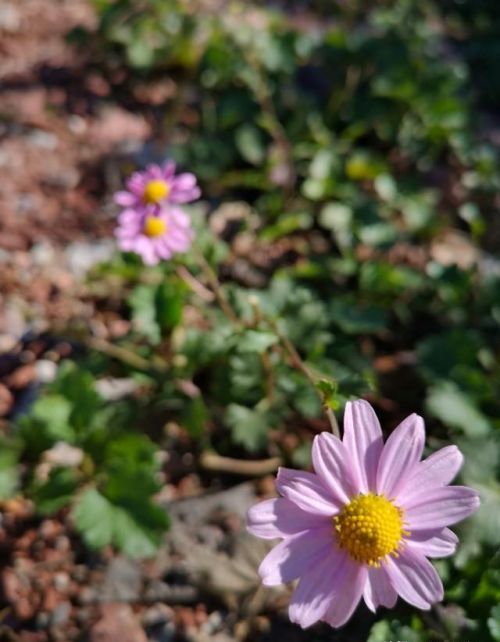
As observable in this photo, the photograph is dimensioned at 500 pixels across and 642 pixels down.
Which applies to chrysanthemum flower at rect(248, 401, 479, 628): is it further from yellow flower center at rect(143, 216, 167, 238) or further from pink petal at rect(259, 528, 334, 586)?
yellow flower center at rect(143, 216, 167, 238)

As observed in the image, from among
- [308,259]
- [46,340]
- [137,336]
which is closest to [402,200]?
[308,259]

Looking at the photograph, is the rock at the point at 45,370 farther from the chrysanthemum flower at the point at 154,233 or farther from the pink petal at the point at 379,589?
the pink petal at the point at 379,589

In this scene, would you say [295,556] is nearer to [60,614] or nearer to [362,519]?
[362,519]

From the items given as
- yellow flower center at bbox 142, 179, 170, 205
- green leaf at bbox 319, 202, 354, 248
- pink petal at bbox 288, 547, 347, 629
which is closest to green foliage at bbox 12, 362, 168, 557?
yellow flower center at bbox 142, 179, 170, 205

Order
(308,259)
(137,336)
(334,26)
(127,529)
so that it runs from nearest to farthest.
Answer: (127,529), (137,336), (308,259), (334,26)

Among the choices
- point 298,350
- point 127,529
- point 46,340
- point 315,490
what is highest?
point 315,490

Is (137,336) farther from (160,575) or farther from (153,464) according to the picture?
(160,575)

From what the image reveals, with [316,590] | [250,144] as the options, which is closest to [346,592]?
[316,590]
